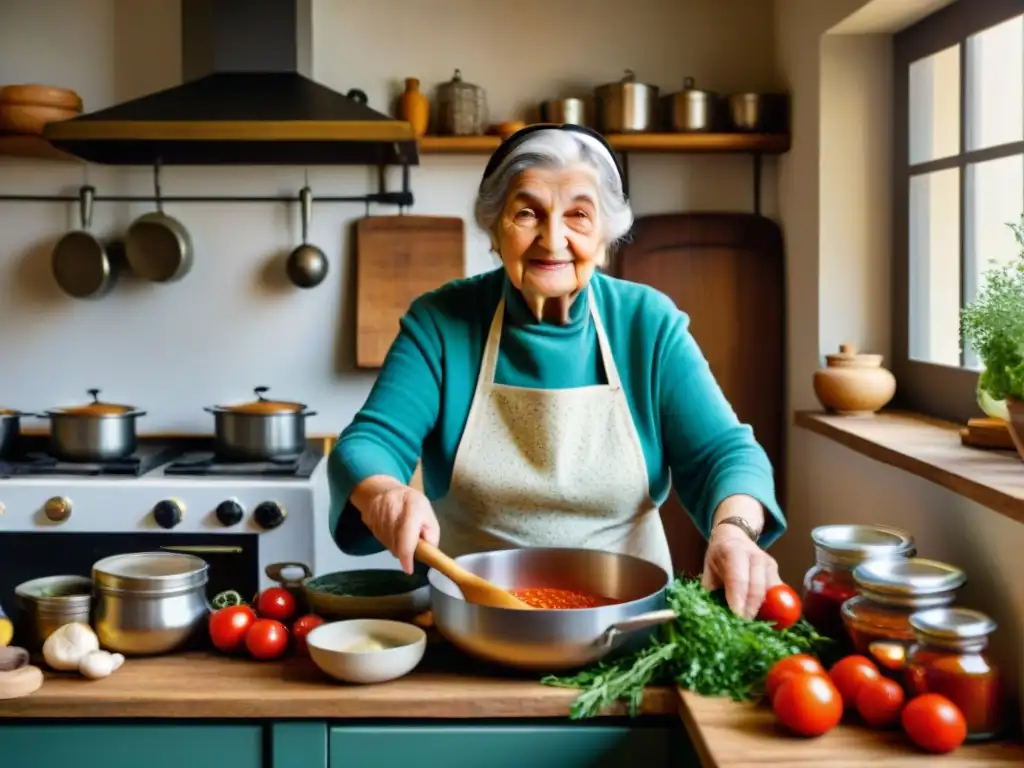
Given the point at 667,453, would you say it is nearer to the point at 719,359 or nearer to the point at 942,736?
the point at 942,736

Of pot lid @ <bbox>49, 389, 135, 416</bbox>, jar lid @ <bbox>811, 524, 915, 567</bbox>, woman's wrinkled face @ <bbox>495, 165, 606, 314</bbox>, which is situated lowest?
jar lid @ <bbox>811, 524, 915, 567</bbox>

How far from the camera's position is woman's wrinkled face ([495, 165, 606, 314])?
164 centimetres

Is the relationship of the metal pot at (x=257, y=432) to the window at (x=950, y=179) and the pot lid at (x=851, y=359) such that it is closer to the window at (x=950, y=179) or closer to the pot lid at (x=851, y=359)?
the pot lid at (x=851, y=359)

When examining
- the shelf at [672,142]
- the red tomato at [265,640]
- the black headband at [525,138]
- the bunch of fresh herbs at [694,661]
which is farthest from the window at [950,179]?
the red tomato at [265,640]

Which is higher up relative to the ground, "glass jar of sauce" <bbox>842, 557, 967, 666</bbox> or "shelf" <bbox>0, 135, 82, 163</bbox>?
"shelf" <bbox>0, 135, 82, 163</bbox>

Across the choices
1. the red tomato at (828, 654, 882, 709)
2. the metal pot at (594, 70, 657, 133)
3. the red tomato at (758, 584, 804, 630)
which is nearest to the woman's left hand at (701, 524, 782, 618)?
the red tomato at (758, 584, 804, 630)

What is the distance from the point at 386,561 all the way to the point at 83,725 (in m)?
1.88

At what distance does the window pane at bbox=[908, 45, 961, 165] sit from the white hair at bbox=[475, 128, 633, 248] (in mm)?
1113

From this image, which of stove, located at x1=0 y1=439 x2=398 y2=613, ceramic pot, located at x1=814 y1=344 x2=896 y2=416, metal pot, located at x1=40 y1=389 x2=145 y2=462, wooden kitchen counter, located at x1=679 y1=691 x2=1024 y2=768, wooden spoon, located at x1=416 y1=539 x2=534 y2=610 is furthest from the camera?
metal pot, located at x1=40 y1=389 x2=145 y2=462

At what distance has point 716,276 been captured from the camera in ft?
10.4

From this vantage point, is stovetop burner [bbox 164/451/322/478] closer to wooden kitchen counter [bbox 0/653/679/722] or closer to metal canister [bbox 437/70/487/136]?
metal canister [bbox 437/70/487/136]

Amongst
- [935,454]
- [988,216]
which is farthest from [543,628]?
[988,216]

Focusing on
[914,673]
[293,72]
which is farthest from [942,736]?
[293,72]

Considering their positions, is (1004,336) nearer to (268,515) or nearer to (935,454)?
(935,454)
